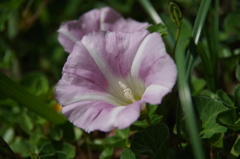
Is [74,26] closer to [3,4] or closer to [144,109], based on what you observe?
[144,109]

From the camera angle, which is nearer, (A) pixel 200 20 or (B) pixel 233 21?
(A) pixel 200 20

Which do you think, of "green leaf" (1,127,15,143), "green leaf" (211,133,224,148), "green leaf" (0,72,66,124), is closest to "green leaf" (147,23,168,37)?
"green leaf" (211,133,224,148)

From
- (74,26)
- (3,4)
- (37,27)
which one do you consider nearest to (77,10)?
(37,27)

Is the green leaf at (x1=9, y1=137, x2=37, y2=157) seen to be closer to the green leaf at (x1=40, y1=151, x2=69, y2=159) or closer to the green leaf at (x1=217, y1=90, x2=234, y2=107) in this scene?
the green leaf at (x1=40, y1=151, x2=69, y2=159)

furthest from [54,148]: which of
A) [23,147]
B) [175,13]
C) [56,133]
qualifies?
[175,13]

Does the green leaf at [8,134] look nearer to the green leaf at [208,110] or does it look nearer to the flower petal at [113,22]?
the flower petal at [113,22]

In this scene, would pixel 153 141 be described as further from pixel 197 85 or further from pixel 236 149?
pixel 197 85

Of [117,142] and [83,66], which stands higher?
[83,66]
